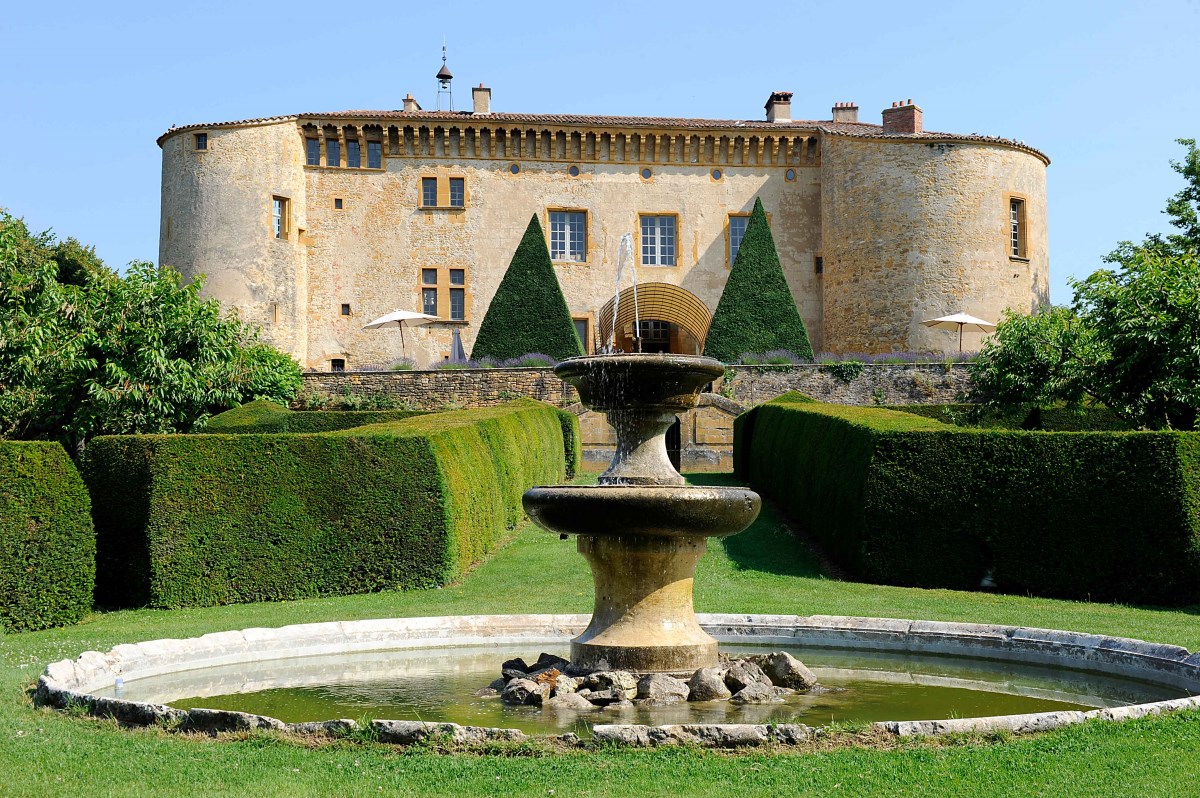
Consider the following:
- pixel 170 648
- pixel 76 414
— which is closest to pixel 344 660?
pixel 170 648

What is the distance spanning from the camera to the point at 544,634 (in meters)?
8.22

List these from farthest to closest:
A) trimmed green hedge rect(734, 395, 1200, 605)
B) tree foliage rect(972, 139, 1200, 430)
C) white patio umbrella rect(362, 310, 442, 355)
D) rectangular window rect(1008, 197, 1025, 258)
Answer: rectangular window rect(1008, 197, 1025, 258)
white patio umbrella rect(362, 310, 442, 355)
tree foliage rect(972, 139, 1200, 430)
trimmed green hedge rect(734, 395, 1200, 605)

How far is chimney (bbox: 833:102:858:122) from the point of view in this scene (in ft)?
128

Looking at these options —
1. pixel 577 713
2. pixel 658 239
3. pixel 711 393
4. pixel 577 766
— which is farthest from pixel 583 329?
pixel 577 766

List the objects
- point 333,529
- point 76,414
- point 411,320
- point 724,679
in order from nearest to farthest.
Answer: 1. point 724,679
2. point 333,529
3. point 76,414
4. point 411,320

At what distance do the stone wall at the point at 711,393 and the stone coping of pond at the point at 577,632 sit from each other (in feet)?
59.4

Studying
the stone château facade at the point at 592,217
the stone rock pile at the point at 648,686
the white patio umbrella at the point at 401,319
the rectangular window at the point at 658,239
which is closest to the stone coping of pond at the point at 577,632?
the stone rock pile at the point at 648,686

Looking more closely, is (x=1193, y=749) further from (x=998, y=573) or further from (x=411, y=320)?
(x=411, y=320)

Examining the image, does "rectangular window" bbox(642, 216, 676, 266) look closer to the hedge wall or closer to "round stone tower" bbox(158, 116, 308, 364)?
"round stone tower" bbox(158, 116, 308, 364)

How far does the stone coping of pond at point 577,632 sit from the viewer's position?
4809 millimetres

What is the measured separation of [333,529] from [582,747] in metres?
7.38

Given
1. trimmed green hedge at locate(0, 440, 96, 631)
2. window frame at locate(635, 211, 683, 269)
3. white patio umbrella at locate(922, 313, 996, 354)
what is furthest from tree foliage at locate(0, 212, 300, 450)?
white patio umbrella at locate(922, 313, 996, 354)

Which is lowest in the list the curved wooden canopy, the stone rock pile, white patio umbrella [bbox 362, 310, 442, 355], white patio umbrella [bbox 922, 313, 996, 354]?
the stone rock pile

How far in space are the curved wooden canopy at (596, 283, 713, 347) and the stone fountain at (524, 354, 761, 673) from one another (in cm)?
2692
